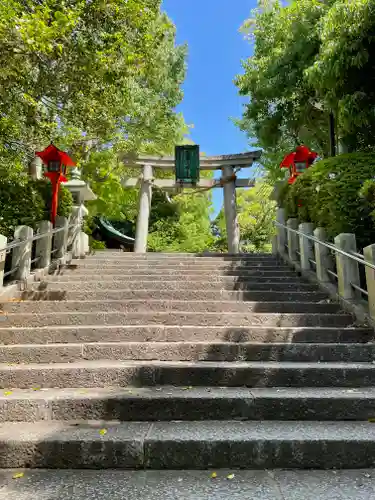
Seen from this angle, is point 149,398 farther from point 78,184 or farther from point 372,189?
point 78,184

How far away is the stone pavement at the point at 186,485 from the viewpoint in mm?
2135

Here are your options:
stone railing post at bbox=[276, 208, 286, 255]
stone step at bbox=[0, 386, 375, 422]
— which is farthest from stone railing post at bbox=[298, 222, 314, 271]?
stone step at bbox=[0, 386, 375, 422]

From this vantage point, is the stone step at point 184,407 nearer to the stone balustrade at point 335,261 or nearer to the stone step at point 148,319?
the stone step at point 148,319

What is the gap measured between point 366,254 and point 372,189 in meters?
0.85

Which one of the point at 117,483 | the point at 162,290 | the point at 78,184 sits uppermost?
the point at 78,184

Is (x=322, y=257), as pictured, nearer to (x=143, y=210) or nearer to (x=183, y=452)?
(x=183, y=452)

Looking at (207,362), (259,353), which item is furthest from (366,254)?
(207,362)

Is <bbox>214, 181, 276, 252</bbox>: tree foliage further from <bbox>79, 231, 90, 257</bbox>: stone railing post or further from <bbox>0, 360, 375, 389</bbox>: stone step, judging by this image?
<bbox>0, 360, 375, 389</bbox>: stone step

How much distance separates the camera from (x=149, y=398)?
295cm

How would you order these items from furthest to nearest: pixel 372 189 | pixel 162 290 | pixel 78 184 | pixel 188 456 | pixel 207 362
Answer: pixel 78 184 → pixel 162 290 → pixel 372 189 → pixel 207 362 → pixel 188 456

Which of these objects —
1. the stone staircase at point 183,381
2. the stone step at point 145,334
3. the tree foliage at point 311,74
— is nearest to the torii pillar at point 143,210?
the tree foliage at point 311,74

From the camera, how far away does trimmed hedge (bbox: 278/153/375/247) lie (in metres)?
5.29

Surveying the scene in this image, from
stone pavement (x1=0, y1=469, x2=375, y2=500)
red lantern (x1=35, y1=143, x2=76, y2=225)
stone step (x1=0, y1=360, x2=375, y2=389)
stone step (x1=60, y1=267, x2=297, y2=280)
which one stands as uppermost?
red lantern (x1=35, y1=143, x2=76, y2=225)

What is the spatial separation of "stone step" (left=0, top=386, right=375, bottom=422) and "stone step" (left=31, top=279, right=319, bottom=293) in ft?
9.48
